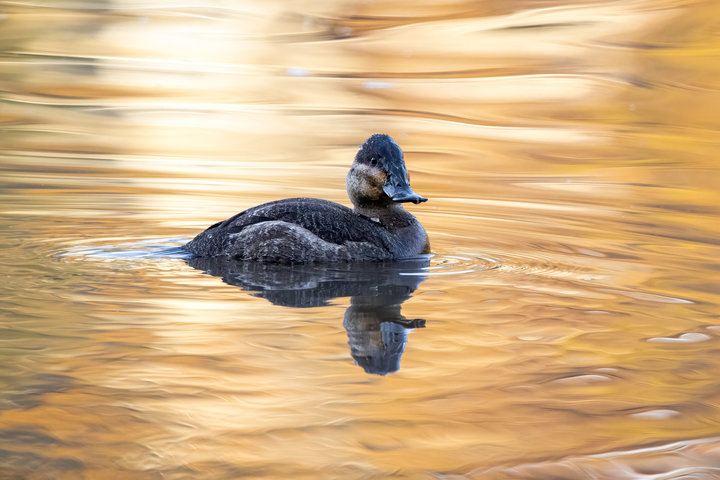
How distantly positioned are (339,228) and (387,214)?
0.58m

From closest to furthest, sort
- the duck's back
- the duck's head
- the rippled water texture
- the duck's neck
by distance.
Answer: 1. the rippled water texture
2. the duck's back
3. the duck's head
4. the duck's neck

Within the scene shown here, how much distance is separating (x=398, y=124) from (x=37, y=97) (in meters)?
5.41

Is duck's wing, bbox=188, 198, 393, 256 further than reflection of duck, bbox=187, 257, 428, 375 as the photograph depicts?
Yes

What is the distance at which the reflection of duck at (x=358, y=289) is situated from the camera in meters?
5.33

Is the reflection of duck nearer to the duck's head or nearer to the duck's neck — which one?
the duck's neck

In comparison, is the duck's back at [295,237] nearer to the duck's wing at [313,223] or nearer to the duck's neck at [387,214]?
the duck's wing at [313,223]

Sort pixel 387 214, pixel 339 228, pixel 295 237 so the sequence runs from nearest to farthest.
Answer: pixel 295 237
pixel 339 228
pixel 387 214

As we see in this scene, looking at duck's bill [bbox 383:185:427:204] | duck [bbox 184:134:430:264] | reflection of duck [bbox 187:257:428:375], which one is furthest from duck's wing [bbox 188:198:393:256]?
A: duck's bill [bbox 383:185:427:204]

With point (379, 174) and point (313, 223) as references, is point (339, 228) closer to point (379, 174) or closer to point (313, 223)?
point (313, 223)

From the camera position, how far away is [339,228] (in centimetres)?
703

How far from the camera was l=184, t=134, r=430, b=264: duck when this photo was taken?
6.93 metres

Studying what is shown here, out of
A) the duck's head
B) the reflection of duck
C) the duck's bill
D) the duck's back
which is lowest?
the reflection of duck

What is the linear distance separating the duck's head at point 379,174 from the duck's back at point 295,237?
316mm

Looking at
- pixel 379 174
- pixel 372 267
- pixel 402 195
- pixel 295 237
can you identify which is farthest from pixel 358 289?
pixel 379 174
